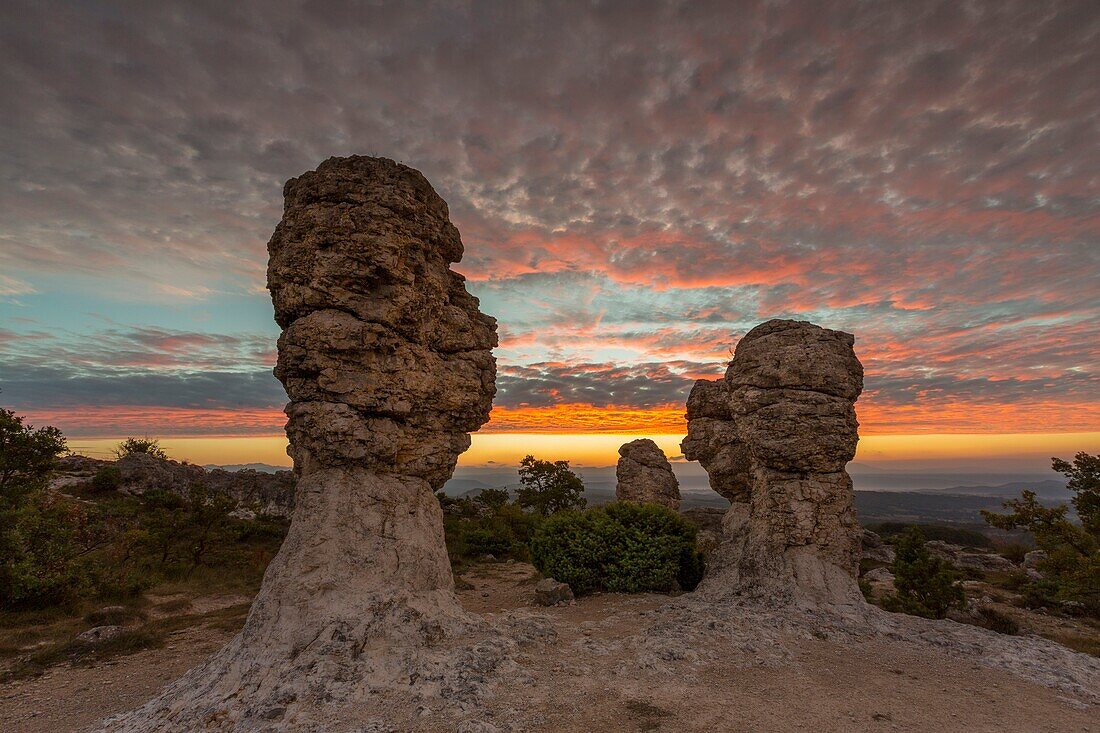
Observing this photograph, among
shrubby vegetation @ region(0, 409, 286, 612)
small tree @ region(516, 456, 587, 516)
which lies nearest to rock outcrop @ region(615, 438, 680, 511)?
small tree @ region(516, 456, 587, 516)

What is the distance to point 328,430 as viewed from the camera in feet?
33.2

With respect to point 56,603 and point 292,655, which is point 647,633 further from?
point 56,603

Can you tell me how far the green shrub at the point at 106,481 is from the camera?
3221cm

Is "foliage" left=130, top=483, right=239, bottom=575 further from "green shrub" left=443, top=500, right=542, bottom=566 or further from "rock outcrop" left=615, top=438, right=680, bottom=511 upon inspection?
"rock outcrop" left=615, top=438, right=680, bottom=511

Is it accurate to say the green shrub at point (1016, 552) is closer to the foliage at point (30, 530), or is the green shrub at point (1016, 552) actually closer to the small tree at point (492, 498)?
the small tree at point (492, 498)

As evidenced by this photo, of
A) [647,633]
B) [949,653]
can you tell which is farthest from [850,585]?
[647,633]

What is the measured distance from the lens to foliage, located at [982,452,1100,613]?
11391 mm

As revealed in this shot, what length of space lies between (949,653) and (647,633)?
683 cm

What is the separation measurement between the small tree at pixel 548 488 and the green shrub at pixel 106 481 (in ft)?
97.6

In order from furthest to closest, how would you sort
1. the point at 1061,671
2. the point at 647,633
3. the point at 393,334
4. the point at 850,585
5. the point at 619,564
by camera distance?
the point at 619,564 → the point at 850,585 → the point at 647,633 → the point at 393,334 → the point at 1061,671

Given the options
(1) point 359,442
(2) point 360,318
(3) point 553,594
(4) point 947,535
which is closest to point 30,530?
(1) point 359,442

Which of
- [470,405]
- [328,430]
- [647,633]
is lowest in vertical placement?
[647,633]

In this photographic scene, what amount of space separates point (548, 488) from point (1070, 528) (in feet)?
102

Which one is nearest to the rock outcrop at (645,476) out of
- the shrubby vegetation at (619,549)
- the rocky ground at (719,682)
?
the shrubby vegetation at (619,549)
